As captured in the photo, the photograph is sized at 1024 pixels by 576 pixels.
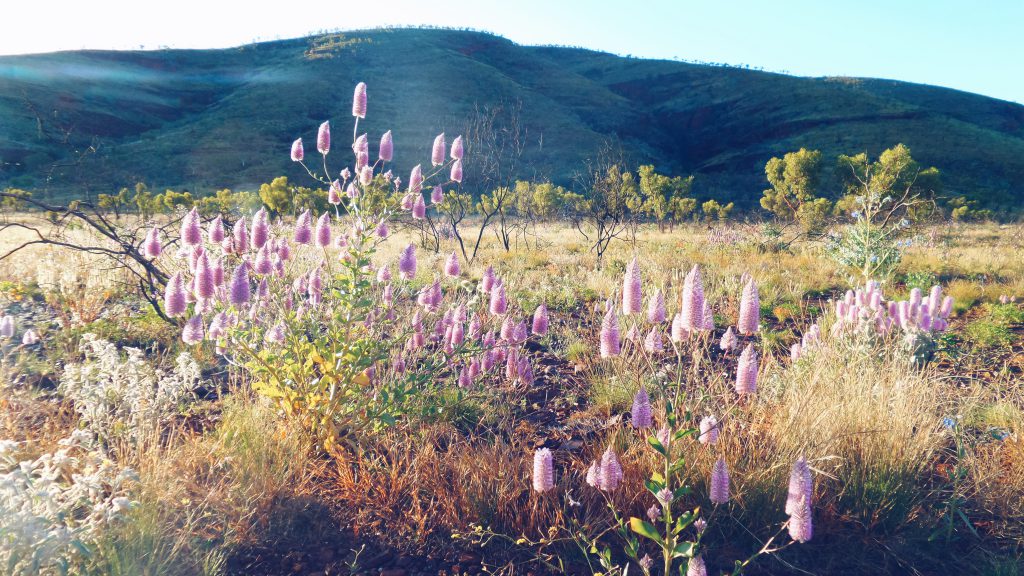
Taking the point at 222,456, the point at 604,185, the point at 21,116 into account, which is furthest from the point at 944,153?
the point at 21,116

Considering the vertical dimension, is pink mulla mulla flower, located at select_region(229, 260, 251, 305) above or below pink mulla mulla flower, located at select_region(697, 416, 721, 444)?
above

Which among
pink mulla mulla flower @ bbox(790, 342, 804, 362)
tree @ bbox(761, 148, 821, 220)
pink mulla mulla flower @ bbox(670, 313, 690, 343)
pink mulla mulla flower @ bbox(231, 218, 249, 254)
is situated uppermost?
tree @ bbox(761, 148, 821, 220)

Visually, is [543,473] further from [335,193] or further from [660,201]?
[660,201]

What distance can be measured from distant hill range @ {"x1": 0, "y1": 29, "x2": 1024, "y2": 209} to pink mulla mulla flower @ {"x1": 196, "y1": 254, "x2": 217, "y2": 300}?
31.5m

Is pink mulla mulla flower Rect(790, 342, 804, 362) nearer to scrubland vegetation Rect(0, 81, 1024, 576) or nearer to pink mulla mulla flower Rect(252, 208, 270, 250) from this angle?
scrubland vegetation Rect(0, 81, 1024, 576)

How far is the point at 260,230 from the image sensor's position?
2.26 meters

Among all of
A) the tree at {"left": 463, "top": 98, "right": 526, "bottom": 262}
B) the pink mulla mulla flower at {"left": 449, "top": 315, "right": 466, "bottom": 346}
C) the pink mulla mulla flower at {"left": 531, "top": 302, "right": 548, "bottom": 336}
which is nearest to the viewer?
the pink mulla mulla flower at {"left": 531, "top": 302, "right": 548, "bottom": 336}

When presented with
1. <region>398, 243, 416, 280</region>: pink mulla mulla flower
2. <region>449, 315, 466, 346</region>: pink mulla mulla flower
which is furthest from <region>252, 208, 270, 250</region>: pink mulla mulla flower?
<region>449, 315, 466, 346</region>: pink mulla mulla flower

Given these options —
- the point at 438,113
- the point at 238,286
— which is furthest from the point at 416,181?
the point at 438,113

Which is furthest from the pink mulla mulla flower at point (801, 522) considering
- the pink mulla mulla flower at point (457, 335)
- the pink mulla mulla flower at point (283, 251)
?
the pink mulla mulla flower at point (283, 251)

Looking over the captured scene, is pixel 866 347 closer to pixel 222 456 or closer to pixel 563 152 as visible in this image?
pixel 222 456

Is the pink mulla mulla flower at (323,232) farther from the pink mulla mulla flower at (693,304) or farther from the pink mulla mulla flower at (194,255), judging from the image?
the pink mulla mulla flower at (693,304)

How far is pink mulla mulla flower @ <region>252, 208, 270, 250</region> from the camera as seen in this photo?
222cm

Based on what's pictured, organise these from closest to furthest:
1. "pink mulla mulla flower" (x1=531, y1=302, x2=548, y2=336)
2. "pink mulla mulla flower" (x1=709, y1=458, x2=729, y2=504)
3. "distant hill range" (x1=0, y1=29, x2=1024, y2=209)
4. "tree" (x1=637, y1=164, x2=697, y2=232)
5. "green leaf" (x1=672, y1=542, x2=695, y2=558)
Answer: "green leaf" (x1=672, y1=542, x2=695, y2=558) < "pink mulla mulla flower" (x1=709, y1=458, x2=729, y2=504) < "pink mulla mulla flower" (x1=531, y1=302, x2=548, y2=336) < "tree" (x1=637, y1=164, x2=697, y2=232) < "distant hill range" (x1=0, y1=29, x2=1024, y2=209)
